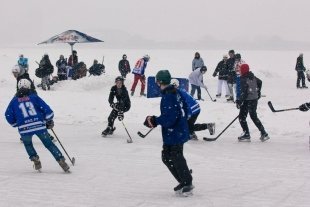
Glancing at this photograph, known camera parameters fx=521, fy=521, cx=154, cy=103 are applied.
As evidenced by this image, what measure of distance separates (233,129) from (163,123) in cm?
721

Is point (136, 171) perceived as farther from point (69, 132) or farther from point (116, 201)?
point (69, 132)

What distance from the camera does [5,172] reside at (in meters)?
8.75

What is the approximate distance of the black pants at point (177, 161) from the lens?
266 inches

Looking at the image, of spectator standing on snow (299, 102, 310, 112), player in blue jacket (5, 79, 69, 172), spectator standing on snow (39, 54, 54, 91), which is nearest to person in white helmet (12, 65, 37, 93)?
player in blue jacket (5, 79, 69, 172)

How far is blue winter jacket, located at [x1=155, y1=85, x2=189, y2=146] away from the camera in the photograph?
258 inches

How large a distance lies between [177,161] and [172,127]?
1.48ft

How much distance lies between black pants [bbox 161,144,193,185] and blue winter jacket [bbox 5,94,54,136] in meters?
2.38

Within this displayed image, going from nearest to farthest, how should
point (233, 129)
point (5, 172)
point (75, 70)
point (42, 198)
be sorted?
1. point (42, 198)
2. point (5, 172)
3. point (233, 129)
4. point (75, 70)

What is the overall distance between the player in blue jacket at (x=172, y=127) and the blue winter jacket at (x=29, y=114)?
2.30 m

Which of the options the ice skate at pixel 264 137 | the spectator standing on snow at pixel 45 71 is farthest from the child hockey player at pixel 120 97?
the spectator standing on snow at pixel 45 71

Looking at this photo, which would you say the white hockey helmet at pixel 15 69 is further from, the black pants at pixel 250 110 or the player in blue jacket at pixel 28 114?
the black pants at pixel 250 110

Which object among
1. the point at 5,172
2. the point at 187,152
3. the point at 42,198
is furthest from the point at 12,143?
the point at 42,198

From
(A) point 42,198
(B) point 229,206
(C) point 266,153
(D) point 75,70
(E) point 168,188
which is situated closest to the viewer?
(B) point 229,206

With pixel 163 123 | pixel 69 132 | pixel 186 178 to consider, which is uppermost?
pixel 163 123
